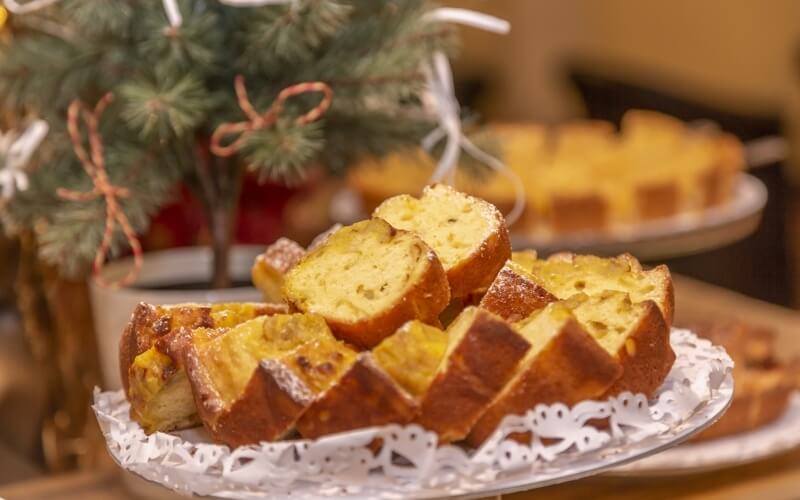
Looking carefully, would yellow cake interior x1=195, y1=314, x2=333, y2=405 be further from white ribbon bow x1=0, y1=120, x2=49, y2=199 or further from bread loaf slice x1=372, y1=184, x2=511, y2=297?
white ribbon bow x1=0, y1=120, x2=49, y2=199

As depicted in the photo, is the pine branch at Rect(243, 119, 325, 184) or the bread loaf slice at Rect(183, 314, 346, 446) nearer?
the bread loaf slice at Rect(183, 314, 346, 446)

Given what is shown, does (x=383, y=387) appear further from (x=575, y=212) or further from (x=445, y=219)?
(x=575, y=212)

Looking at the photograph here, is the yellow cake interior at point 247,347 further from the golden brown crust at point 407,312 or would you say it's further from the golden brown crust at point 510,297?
the golden brown crust at point 510,297

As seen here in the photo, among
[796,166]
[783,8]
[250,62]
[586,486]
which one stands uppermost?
[250,62]

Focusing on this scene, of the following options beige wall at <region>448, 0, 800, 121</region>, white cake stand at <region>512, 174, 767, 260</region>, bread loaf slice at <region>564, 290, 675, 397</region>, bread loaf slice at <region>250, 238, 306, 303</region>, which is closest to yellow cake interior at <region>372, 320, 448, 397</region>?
bread loaf slice at <region>564, 290, 675, 397</region>

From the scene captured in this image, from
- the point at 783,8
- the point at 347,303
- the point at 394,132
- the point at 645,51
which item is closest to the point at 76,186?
the point at 394,132

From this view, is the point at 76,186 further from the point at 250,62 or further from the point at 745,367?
the point at 745,367
